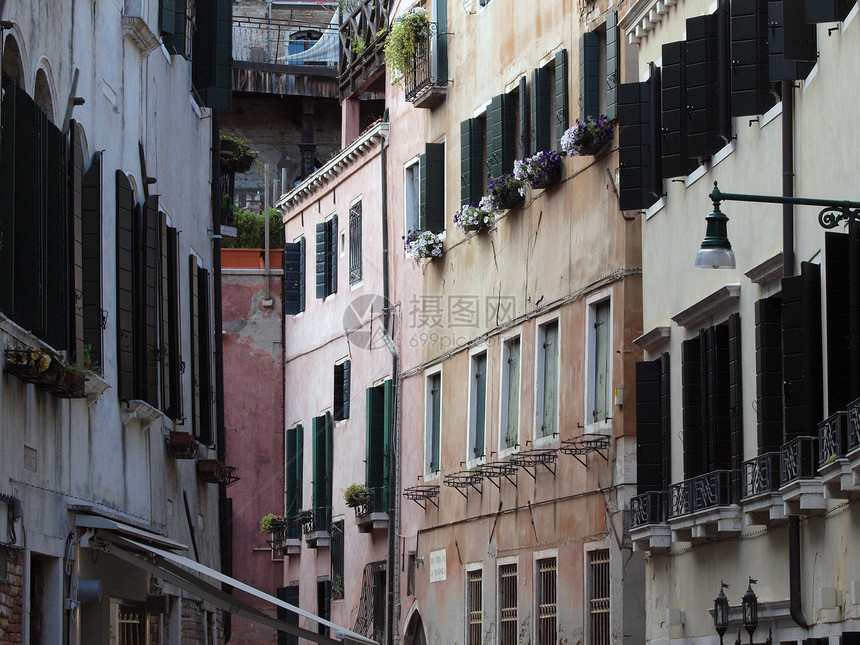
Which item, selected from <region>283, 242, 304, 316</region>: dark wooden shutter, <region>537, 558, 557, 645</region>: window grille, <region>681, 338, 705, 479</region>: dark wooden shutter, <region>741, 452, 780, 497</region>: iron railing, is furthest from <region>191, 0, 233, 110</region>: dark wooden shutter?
<region>283, 242, 304, 316</region>: dark wooden shutter

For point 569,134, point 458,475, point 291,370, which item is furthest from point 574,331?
point 291,370

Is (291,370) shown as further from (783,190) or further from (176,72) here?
(783,190)

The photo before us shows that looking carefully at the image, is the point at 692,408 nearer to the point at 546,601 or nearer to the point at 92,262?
the point at 92,262

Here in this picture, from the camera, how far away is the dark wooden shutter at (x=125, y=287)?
48.5ft

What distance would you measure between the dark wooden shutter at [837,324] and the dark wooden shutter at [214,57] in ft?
33.7

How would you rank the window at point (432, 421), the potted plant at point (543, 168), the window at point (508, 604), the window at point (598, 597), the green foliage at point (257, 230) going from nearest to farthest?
the window at point (598, 597), the potted plant at point (543, 168), the window at point (508, 604), the window at point (432, 421), the green foliage at point (257, 230)

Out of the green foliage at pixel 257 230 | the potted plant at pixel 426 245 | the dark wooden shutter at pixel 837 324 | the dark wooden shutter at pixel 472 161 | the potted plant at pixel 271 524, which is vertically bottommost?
the potted plant at pixel 271 524

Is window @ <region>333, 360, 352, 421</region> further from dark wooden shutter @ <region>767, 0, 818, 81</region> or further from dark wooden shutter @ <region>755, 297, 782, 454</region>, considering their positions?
dark wooden shutter @ <region>767, 0, 818, 81</region>

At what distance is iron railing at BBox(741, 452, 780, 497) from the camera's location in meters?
12.5

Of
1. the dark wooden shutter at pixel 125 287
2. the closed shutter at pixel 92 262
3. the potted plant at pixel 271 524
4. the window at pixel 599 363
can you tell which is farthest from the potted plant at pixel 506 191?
the potted plant at pixel 271 524

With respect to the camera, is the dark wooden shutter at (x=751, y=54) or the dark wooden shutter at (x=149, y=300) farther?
the dark wooden shutter at (x=149, y=300)

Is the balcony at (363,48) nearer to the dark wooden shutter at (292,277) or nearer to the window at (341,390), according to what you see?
the dark wooden shutter at (292,277)

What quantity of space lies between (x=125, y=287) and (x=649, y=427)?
198 inches

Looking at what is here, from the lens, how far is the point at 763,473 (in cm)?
1270
